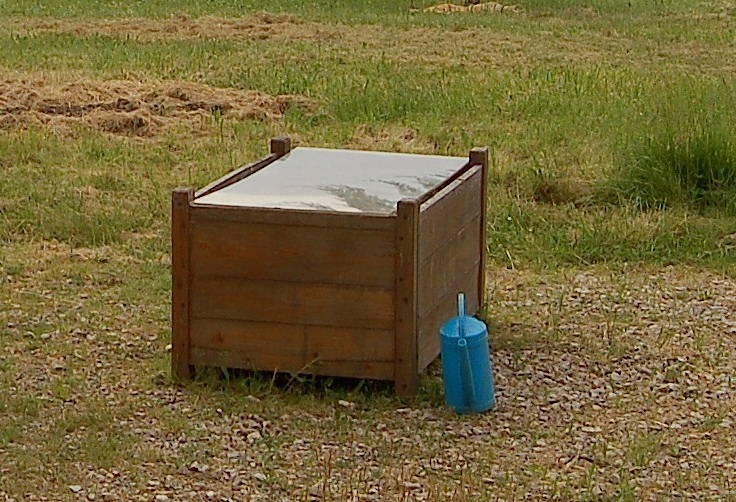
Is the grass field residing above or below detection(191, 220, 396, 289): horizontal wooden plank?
below

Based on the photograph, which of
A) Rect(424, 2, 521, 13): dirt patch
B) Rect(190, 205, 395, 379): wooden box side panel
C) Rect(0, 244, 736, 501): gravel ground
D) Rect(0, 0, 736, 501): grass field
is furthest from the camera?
Rect(424, 2, 521, 13): dirt patch

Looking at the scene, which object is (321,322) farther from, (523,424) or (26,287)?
(26,287)

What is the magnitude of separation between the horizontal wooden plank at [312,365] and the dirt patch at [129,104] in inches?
200

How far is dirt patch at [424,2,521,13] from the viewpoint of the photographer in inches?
775

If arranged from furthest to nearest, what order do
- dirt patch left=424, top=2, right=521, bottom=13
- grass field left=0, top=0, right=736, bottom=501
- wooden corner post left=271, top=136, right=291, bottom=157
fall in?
1. dirt patch left=424, top=2, right=521, bottom=13
2. wooden corner post left=271, top=136, right=291, bottom=157
3. grass field left=0, top=0, right=736, bottom=501

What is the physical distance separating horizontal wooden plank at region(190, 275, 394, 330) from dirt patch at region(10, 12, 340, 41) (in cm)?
1025

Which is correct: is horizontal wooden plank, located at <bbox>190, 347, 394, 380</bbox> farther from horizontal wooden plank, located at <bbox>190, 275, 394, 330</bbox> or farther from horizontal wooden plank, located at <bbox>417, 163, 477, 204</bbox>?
horizontal wooden plank, located at <bbox>417, 163, 477, 204</bbox>

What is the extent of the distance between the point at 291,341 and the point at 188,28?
37.5 ft

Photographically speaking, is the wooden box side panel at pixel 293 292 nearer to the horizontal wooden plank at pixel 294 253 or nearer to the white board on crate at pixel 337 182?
the horizontal wooden plank at pixel 294 253

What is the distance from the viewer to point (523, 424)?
5.01 meters

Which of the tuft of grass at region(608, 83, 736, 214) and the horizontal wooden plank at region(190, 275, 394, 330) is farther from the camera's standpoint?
the tuft of grass at region(608, 83, 736, 214)

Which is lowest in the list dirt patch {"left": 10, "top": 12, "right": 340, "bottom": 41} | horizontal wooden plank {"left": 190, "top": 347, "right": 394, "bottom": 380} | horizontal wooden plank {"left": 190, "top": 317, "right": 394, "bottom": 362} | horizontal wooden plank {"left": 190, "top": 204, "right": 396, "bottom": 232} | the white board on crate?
horizontal wooden plank {"left": 190, "top": 347, "right": 394, "bottom": 380}

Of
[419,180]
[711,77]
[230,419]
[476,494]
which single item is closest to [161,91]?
[711,77]

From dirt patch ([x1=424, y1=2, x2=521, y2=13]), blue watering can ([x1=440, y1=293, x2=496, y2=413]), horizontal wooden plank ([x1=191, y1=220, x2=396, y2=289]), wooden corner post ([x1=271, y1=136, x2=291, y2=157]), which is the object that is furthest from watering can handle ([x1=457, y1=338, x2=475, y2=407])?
dirt patch ([x1=424, y1=2, x2=521, y2=13])
